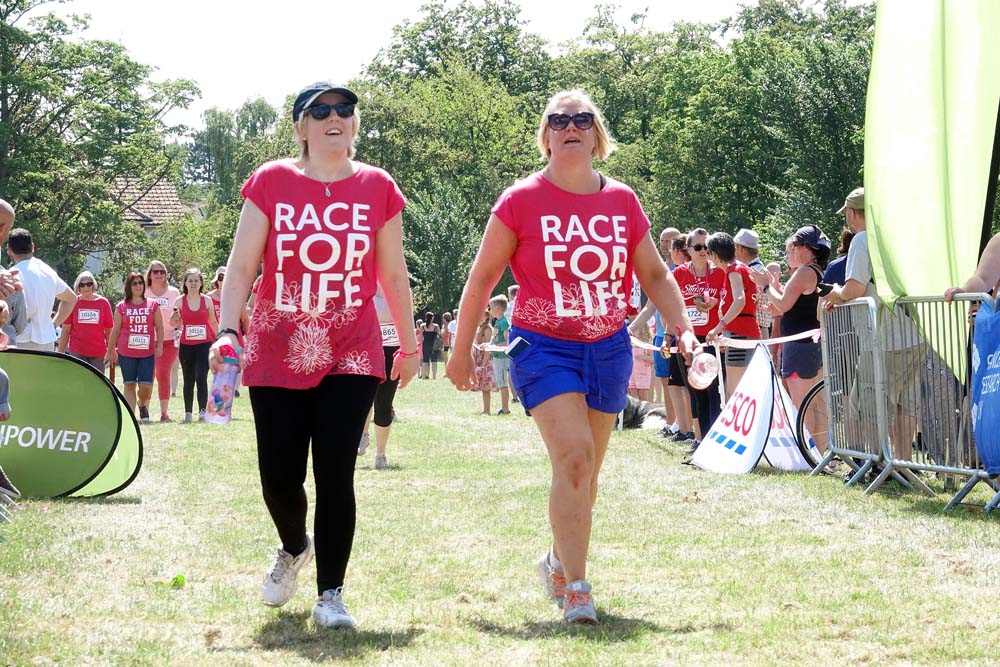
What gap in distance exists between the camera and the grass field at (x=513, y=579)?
4.71m

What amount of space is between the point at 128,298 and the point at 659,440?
7019 mm

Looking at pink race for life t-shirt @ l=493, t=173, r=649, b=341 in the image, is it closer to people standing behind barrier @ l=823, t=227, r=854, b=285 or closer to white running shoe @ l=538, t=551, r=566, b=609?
white running shoe @ l=538, t=551, r=566, b=609

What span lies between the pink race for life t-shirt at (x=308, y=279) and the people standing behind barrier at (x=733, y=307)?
7.17 meters

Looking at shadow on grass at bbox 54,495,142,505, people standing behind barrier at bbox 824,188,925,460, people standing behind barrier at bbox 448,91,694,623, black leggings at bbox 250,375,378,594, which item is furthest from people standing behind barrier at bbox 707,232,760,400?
black leggings at bbox 250,375,378,594

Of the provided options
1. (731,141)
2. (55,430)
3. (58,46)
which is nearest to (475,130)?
(731,141)

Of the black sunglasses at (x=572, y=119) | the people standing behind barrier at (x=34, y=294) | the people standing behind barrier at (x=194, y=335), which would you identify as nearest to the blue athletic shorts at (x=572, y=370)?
the black sunglasses at (x=572, y=119)

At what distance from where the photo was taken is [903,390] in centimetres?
892

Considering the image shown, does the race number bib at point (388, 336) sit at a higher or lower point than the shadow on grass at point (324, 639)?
higher

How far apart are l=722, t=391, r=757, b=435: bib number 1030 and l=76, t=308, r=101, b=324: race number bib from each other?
8.35 meters

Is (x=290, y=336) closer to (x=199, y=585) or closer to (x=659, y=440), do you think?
(x=199, y=585)

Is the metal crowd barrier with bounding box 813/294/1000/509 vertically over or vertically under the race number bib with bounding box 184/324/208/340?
under

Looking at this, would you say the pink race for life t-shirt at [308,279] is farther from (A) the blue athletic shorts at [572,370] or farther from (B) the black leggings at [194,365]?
(B) the black leggings at [194,365]

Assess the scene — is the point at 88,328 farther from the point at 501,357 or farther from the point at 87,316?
the point at 501,357

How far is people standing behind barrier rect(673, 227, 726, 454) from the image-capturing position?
12305 millimetres
